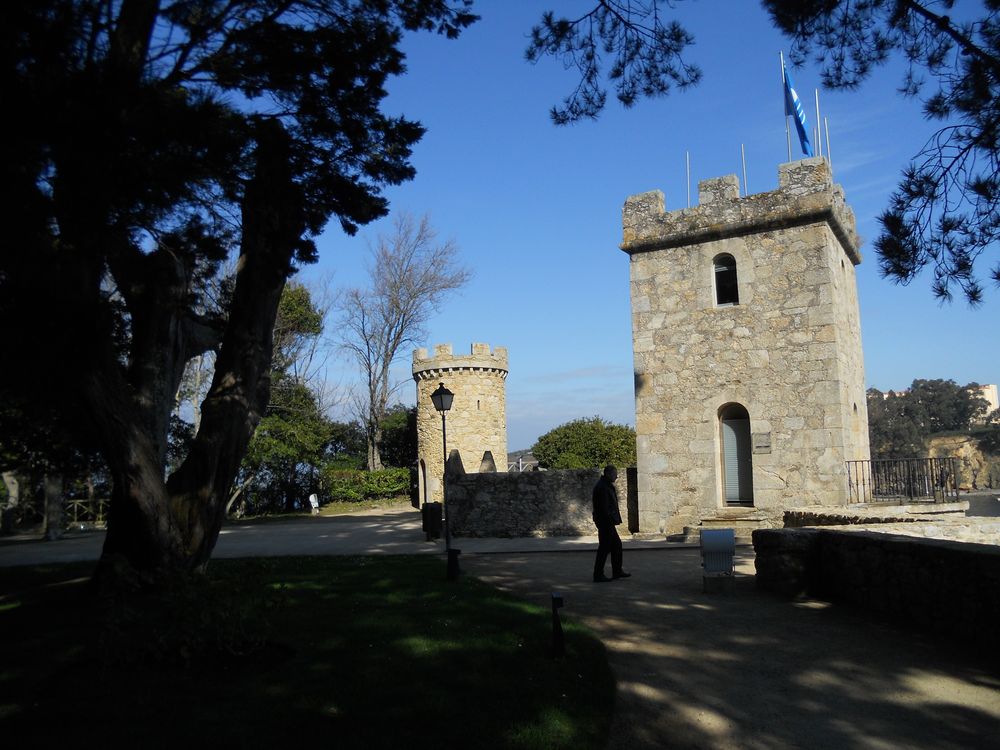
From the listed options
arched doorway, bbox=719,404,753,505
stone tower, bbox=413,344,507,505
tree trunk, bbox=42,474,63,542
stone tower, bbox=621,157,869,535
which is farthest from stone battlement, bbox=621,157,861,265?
stone tower, bbox=413,344,507,505

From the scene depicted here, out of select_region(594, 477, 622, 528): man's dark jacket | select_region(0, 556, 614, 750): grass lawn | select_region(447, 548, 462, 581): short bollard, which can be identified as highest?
select_region(594, 477, 622, 528): man's dark jacket

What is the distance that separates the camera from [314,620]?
687 centimetres

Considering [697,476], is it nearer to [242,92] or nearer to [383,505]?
[242,92]

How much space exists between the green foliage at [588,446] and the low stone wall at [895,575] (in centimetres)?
2190

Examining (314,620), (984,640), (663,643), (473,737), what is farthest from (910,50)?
(314,620)

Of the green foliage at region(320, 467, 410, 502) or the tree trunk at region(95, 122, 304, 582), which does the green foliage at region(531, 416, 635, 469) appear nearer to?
the green foliage at region(320, 467, 410, 502)

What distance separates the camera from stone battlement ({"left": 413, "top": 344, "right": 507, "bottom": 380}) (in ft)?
104

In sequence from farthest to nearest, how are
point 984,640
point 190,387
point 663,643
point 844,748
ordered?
1. point 190,387
2. point 663,643
3. point 984,640
4. point 844,748

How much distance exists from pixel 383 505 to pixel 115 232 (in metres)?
27.2

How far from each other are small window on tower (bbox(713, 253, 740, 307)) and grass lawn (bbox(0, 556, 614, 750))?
381 inches

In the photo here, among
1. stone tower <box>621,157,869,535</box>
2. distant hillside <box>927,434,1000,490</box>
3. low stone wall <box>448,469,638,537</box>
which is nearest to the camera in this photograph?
stone tower <box>621,157,869,535</box>

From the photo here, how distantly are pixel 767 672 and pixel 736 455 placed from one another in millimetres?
9895

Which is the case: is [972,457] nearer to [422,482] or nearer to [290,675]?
[422,482]

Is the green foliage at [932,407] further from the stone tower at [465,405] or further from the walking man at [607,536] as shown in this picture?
the walking man at [607,536]
